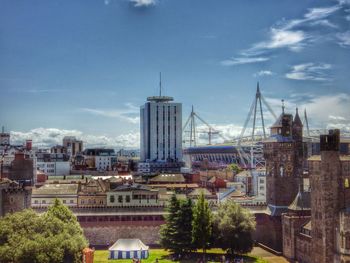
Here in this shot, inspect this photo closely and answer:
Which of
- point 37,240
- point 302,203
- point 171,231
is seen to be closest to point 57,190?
point 171,231

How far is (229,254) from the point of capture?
199ft

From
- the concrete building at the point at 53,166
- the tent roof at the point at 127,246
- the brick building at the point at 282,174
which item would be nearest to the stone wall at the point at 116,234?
the tent roof at the point at 127,246

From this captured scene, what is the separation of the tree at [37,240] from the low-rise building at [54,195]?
31.4 m

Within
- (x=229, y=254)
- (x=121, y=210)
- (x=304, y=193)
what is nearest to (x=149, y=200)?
(x=121, y=210)

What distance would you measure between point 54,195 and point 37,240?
38.4 meters

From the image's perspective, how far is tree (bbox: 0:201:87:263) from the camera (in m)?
45.8

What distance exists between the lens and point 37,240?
154 ft

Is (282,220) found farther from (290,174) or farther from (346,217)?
(346,217)

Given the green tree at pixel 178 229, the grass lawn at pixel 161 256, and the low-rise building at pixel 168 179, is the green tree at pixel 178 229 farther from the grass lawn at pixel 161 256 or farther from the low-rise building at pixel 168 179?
the low-rise building at pixel 168 179

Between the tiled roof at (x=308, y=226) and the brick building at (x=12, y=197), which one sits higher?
the brick building at (x=12, y=197)

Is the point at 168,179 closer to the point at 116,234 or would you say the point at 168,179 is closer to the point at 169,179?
the point at 169,179

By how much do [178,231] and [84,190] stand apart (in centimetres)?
3303

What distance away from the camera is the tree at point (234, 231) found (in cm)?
5869

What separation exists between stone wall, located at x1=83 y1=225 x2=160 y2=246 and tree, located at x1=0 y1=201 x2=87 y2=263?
15171 millimetres
